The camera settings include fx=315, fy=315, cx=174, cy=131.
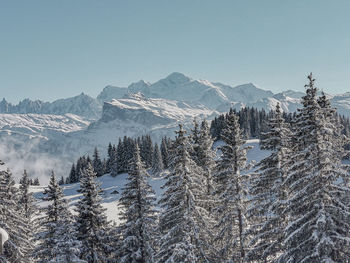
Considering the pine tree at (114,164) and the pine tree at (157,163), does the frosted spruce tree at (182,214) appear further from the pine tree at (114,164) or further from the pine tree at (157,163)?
the pine tree at (114,164)

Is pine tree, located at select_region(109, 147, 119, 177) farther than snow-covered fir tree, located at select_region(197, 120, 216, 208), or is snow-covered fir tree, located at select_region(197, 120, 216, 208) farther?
pine tree, located at select_region(109, 147, 119, 177)

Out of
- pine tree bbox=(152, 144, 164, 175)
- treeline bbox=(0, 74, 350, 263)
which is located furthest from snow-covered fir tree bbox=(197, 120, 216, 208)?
pine tree bbox=(152, 144, 164, 175)

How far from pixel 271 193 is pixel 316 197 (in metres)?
5.41

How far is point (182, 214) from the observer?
22844 mm

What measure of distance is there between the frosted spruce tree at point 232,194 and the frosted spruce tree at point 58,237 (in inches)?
445

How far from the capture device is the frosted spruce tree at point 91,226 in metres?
26.7

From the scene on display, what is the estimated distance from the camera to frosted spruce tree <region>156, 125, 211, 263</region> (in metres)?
22.2

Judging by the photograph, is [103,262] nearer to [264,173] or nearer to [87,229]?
[87,229]

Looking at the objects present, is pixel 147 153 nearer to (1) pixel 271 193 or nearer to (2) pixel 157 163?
(2) pixel 157 163

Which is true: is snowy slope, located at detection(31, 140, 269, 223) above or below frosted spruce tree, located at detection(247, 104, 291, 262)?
below

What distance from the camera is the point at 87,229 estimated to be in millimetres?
27031

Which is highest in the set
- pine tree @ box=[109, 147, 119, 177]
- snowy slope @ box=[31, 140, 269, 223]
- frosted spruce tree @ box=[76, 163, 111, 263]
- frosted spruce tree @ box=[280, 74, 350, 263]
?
frosted spruce tree @ box=[280, 74, 350, 263]

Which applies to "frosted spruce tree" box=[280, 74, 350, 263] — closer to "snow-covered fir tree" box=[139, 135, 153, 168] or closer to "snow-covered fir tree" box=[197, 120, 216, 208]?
"snow-covered fir tree" box=[197, 120, 216, 208]

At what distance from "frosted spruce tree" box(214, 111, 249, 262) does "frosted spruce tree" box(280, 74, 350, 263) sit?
25.5 feet
